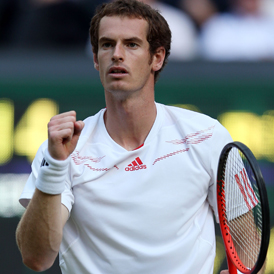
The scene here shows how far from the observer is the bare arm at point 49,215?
2.42 meters

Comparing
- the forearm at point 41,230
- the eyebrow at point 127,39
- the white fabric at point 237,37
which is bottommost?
the forearm at point 41,230

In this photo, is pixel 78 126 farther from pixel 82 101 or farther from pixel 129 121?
pixel 82 101

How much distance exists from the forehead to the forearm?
949mm

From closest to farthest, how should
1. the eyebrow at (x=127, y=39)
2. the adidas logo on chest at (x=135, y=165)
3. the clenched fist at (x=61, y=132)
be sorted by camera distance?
the clenched fist at (x=61, y=132), the adidas logo on chest at (x=135, y=165), the eyebrow at (x=127, y=39)

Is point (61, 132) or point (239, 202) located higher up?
point (61, 132)

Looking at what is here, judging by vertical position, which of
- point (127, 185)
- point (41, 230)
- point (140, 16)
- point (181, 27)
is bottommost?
point (41, 230)

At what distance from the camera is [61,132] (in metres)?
2.40

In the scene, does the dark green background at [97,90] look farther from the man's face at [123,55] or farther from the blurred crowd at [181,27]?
the man's face at [123,55]

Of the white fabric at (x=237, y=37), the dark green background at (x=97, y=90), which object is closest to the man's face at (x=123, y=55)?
the dark green background at (x=97, y=90)

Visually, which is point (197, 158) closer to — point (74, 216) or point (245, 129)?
point (74, 216)

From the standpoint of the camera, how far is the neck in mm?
2957

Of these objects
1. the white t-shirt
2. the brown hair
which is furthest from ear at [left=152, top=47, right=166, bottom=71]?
the white t-shirt

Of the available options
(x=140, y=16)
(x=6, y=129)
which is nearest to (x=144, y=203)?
(x=140, y=16)

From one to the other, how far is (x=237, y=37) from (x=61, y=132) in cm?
339
